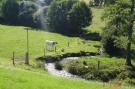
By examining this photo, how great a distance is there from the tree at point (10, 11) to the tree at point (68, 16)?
46.1ft

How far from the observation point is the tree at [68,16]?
10925 cm

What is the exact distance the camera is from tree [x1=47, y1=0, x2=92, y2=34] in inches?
4301

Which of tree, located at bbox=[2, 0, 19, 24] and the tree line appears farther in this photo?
tree, located at bbox=[2, 0, 19, 24]

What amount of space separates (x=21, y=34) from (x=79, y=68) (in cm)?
3550

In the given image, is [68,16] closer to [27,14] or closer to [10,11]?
[27,14]

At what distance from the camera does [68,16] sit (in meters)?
109

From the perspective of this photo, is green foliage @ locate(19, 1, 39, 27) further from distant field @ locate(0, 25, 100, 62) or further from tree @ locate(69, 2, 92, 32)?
distant field @ locate(0, 25, 100, 62)

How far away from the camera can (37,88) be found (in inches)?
943

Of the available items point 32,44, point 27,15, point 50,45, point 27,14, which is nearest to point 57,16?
point 27,15

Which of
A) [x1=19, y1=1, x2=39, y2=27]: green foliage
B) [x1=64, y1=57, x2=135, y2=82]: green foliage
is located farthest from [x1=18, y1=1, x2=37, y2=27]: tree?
[x1=64, y1=57, x2=135, y2=82]: green foliage

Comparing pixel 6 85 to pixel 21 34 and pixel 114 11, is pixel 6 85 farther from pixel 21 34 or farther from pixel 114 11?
pixel 21 34

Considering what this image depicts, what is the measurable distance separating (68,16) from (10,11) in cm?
2182

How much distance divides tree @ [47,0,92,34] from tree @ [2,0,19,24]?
14051 millimetres

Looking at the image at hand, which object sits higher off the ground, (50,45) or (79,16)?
(79,16)
